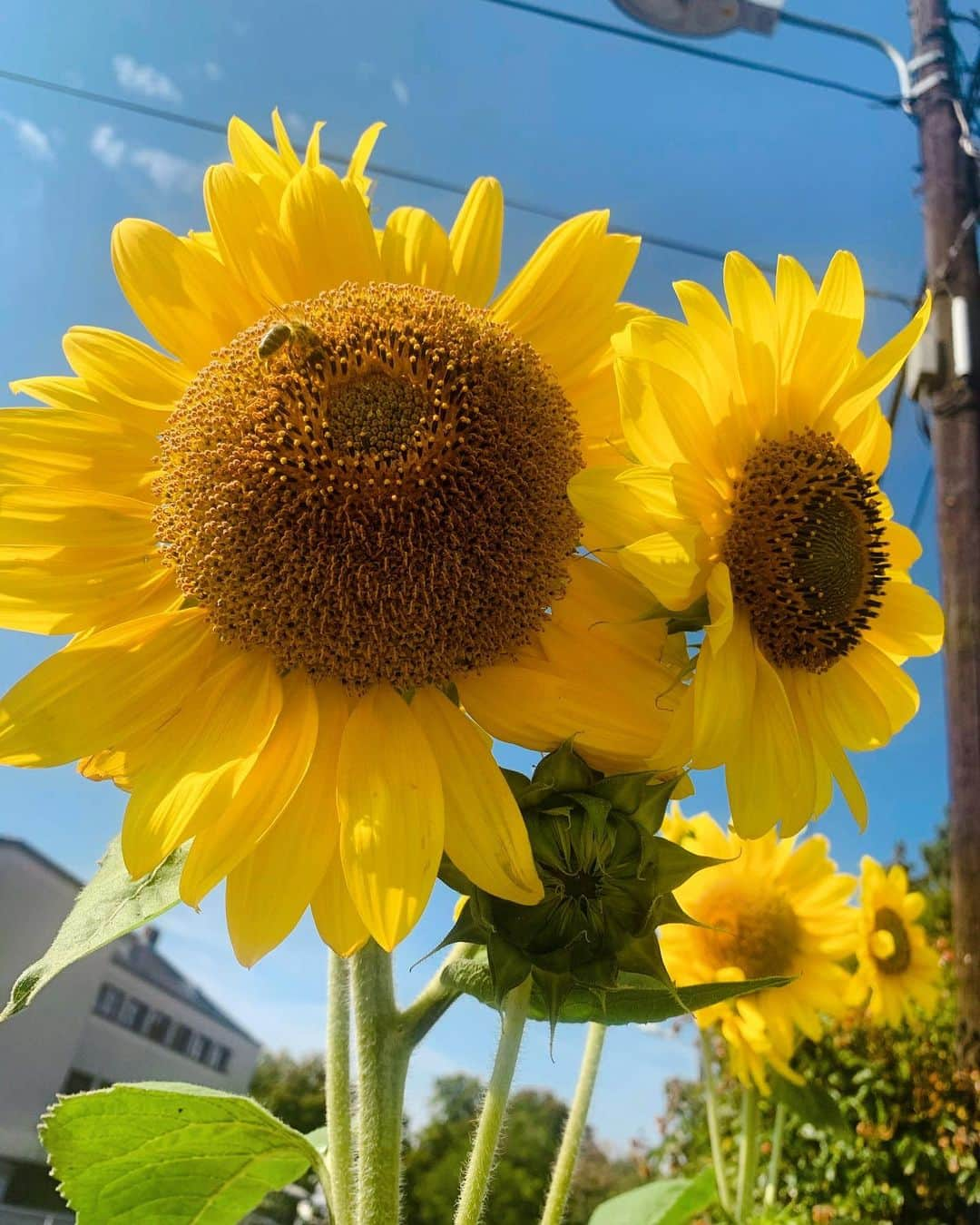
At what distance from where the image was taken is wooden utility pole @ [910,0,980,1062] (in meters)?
3.61

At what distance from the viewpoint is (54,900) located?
656 inches

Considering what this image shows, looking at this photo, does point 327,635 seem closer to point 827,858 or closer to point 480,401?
point 480,401

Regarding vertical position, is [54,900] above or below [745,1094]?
above

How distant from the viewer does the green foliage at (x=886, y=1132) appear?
122 inches

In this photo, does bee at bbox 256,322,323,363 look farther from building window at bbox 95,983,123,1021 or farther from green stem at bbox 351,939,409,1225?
building window at bbox 95,983,123,1021

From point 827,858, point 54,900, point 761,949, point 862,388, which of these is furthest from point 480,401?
point 54,900

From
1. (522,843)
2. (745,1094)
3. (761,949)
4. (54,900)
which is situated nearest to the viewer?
(522,843)

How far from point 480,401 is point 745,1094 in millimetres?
1495

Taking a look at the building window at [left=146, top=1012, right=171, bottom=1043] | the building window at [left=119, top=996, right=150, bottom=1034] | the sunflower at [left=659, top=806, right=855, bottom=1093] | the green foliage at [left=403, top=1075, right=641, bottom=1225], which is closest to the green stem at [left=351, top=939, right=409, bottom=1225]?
the sunflower at [left=659, top=806, right=855, bottom=1093]

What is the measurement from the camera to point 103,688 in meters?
0.72

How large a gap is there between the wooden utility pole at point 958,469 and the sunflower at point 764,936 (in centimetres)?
201

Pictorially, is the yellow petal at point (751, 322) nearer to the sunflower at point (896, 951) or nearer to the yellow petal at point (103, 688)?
the yellow petal at point (103, 688)

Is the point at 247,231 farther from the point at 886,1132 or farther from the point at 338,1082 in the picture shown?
the point at 886,1132

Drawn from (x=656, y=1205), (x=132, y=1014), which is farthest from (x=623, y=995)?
(x=132, y=1014)
